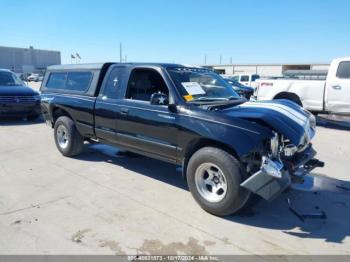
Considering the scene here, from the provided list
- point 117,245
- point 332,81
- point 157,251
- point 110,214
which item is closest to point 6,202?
point 110,214

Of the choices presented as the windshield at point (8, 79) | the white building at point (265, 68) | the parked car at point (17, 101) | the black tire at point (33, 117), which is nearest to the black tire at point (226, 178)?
the parked car at point (17, 101)

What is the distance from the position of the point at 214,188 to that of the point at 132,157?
116 inches

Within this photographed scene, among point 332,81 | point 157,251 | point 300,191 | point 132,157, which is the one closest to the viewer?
point 157,251

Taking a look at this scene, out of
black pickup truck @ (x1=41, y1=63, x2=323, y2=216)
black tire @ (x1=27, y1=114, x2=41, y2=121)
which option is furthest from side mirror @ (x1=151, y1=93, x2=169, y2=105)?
black tire @ (x1=27, y1=114, x2=41, y2=121)

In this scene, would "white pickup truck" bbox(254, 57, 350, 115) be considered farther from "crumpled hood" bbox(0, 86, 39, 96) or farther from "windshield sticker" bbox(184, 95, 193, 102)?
"crumpled hood" bbox(0, 86, 39, 96)

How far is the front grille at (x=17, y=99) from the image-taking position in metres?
11.1

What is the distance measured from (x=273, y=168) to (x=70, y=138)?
4.30 metres

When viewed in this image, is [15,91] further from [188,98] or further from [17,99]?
[188,98]

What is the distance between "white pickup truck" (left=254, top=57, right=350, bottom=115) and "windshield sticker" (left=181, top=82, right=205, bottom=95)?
23.4ft

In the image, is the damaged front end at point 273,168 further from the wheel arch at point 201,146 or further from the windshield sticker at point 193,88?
the windshield sticker at point 193,88

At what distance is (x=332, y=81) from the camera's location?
35.1 feet

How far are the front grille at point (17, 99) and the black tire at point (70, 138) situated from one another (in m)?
5.28

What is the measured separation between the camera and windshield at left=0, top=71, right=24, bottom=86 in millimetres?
12235

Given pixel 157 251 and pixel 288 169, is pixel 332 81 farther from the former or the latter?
pixel 157 251
